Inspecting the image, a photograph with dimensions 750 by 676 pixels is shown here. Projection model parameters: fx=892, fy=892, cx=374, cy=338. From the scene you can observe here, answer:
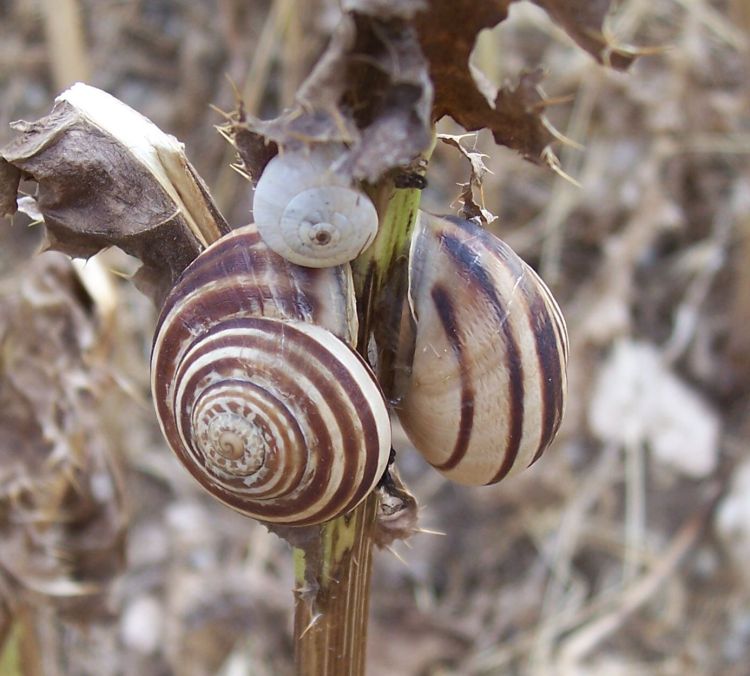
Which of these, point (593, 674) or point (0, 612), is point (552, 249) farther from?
point (0, 612)

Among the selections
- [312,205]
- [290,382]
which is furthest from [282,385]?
[312,205]

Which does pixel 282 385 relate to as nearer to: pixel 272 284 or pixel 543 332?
pixel 272 284

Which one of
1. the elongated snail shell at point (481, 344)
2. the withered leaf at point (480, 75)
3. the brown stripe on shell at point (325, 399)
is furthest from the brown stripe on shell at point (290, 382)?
the withered leaf at point (480, 75)

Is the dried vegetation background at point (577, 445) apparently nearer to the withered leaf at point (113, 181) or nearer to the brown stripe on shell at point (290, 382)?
the withered leaf at point (113, 181)

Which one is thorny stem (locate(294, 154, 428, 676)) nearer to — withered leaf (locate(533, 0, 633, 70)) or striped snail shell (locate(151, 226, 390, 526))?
striped snail shell (locate(151, 226, 390, 526))

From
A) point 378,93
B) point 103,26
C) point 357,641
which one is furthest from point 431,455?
point 103,26

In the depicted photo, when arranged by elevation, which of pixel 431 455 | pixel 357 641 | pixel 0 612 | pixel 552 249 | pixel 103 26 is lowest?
pixel 0 612
